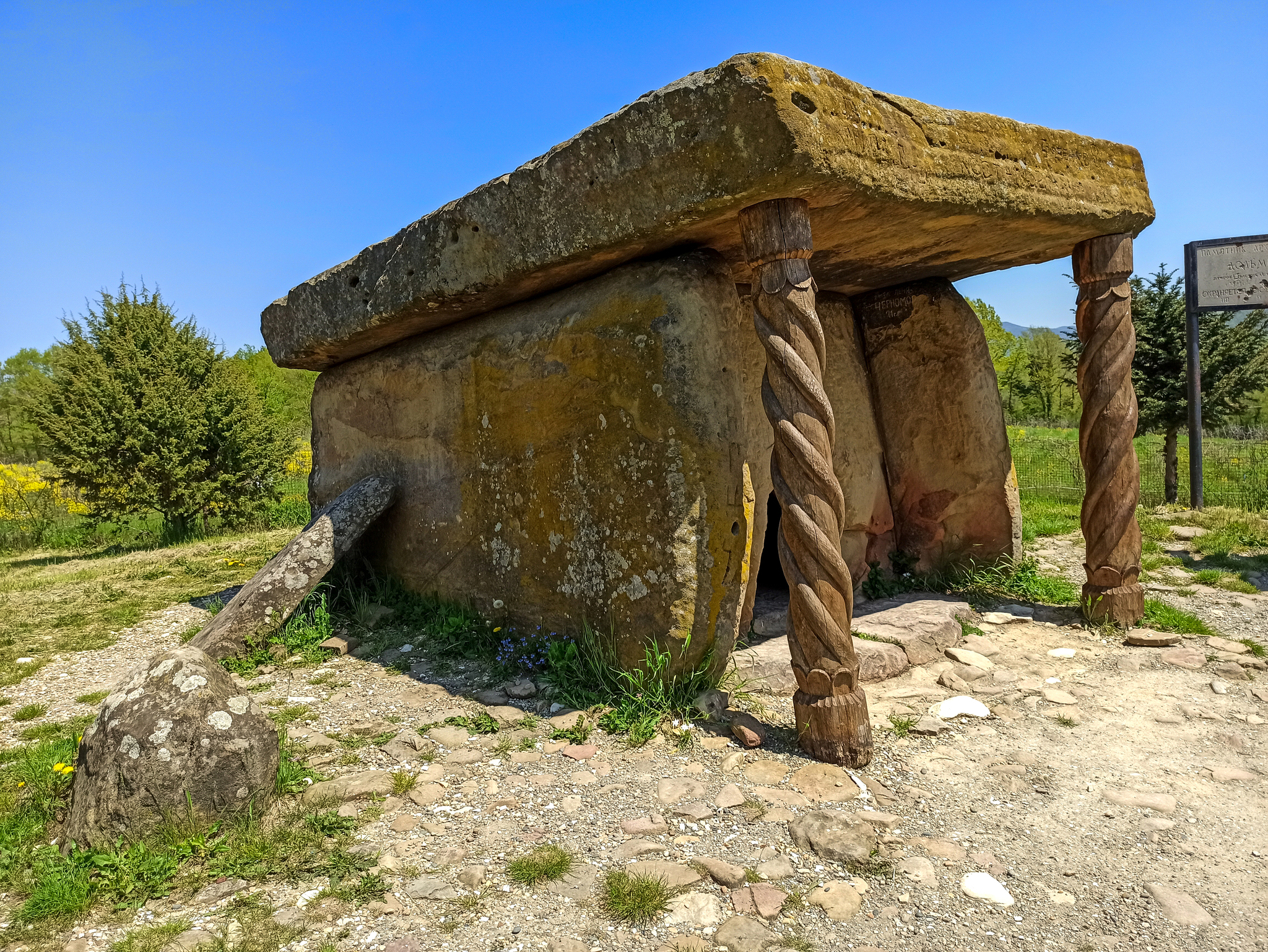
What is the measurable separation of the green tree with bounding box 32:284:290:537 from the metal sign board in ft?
36.6

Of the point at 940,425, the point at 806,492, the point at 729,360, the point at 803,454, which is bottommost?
the point at 806,492

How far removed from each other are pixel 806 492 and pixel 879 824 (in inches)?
48.8

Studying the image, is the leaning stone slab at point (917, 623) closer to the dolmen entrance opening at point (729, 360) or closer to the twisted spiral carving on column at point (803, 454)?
the dolmen entrance opening at point (729, 360)

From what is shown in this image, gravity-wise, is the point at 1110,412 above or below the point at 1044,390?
→ below

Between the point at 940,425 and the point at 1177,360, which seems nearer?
the point at 940,425

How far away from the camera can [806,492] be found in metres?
3.20

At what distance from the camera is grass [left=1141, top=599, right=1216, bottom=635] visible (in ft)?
14.8

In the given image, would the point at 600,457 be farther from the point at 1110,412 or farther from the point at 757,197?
the point at 1110,412

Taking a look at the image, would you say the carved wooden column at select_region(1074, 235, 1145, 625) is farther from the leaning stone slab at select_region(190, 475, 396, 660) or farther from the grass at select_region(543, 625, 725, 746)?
the leaning stone slab at select_region(190, 475, 396, 660)

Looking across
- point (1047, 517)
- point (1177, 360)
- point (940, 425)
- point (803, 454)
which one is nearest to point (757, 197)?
point (803, 454)

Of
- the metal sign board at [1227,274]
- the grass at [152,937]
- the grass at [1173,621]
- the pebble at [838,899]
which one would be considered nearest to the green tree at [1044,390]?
the metal sign board at [1227,274]

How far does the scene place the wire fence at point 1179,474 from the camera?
8.38 metres

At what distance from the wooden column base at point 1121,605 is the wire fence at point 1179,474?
3097 millimetres

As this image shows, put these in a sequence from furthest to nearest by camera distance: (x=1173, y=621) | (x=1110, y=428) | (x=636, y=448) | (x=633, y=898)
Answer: (x=1173, y=621) → (x=1110, y=428) → (x=636, y=448) → (x=633, y=898)
